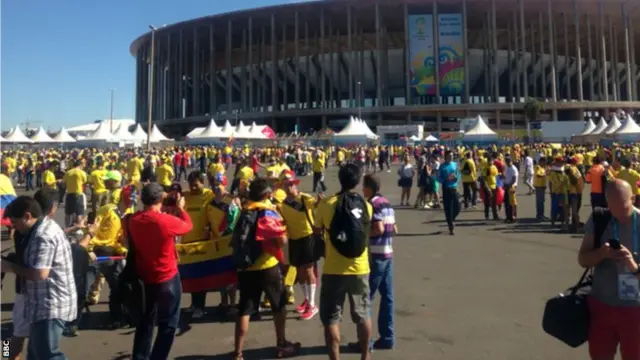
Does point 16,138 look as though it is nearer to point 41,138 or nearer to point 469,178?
point 41,138

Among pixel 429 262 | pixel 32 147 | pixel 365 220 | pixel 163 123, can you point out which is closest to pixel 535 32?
pixel 163 123

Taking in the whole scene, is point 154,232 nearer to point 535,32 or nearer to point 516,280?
point 516,280

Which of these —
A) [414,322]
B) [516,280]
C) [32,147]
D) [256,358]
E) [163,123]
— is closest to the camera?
[256,358]

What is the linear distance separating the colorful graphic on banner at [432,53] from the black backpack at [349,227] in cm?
5784

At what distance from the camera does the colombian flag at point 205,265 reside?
216 inches

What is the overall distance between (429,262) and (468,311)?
2.53 meters

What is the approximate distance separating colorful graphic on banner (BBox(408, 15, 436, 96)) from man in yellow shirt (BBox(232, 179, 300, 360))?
5757 centimetres

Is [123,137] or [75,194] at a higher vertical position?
[123,137]

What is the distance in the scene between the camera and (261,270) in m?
4.36

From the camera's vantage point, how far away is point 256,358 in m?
4.49

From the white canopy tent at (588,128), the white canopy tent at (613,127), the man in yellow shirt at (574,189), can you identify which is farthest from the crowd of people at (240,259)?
the white canopy tent at (588,128)

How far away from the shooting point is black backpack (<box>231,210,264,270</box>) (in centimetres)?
426

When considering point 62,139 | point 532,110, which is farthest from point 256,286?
point 532,110

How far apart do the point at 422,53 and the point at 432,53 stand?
118cm
